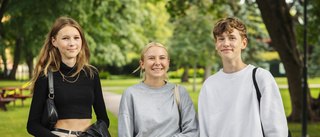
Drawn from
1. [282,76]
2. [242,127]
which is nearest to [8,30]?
[242,127]

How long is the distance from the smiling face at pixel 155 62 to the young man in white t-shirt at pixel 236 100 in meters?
0.41

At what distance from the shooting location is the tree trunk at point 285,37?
29.6 feet

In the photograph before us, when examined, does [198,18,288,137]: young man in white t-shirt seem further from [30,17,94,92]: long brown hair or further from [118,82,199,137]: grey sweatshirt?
[30,17,94,92]: long brown hair

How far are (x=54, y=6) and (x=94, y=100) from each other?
37.3ft

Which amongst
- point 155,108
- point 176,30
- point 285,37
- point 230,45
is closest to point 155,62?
point 155,108

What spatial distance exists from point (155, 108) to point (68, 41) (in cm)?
89

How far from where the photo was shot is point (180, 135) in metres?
2.87

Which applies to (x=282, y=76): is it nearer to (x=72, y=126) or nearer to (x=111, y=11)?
(x=111, y=11)

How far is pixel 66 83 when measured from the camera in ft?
9.00

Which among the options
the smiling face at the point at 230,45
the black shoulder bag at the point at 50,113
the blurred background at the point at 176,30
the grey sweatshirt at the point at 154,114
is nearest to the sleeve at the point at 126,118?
the grey sweatshirt at the point at 154,114

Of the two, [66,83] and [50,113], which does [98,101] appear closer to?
[66,83]

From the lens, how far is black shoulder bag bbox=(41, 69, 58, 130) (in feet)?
8.46

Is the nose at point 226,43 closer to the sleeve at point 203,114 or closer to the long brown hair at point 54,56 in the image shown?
the sleeve at point 203,114

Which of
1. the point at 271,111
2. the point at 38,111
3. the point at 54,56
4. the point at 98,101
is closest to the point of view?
the point at 271,111
